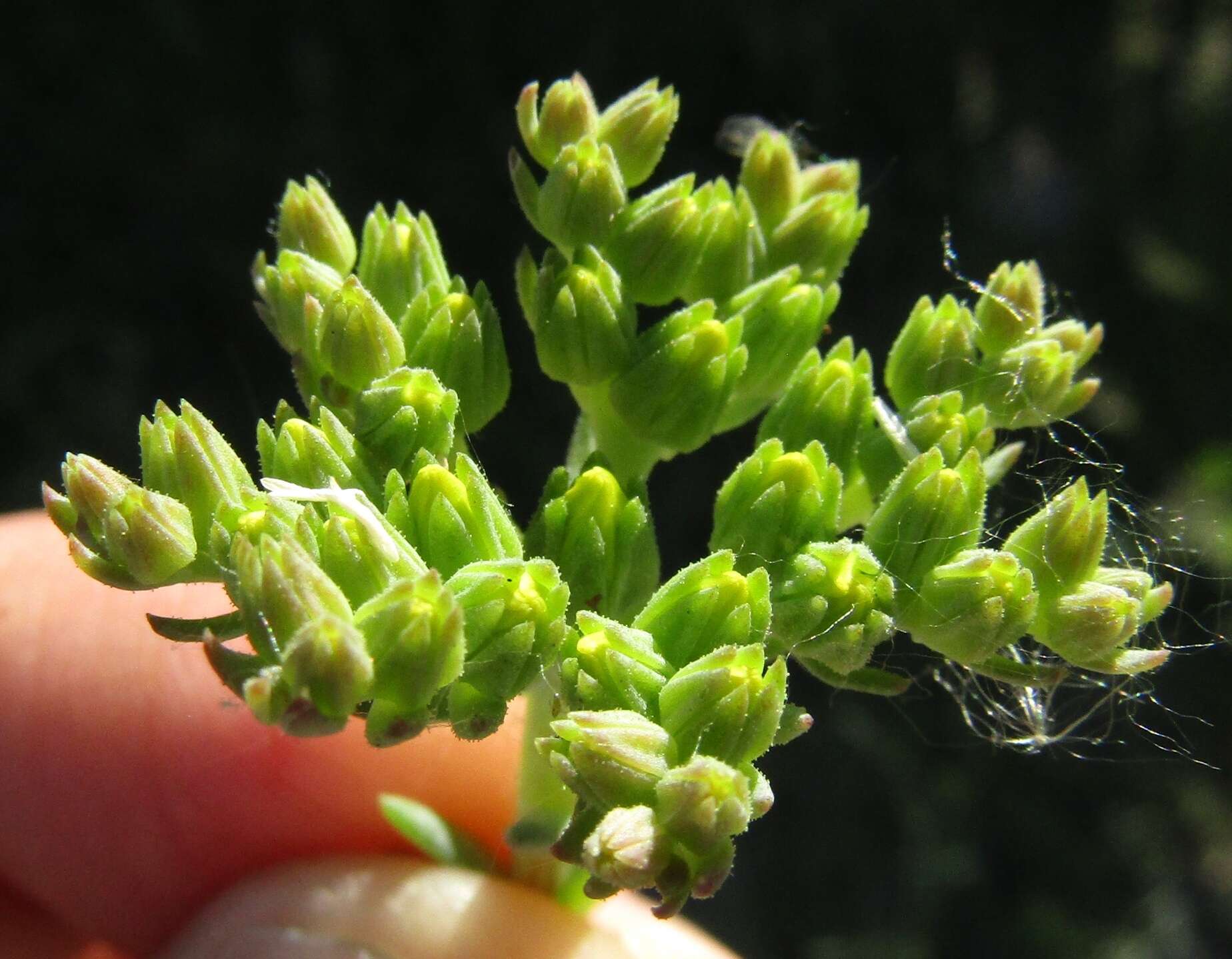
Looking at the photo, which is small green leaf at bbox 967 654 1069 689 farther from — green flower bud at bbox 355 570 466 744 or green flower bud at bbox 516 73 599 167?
green flower bud at bbox 516 73 599 167

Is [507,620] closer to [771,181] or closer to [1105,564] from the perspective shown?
[771,181]

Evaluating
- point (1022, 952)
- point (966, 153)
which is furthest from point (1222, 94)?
point (1022, 952)

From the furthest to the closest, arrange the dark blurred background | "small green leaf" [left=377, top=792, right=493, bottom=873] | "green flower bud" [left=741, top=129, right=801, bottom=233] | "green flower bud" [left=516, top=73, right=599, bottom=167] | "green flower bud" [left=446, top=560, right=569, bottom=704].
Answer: the dark blurred background, "small green leaf" [left=377, top=792, right=493, bottom=873], "green flower bud" [left=741, top=129, right=801, bottom=233], "green flower bud" [left=516, top=73, right=599, bottom=167], "green flower bud" [left=446, top=560, right=569, bottom=704]

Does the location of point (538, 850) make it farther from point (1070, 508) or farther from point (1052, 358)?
point (1052, 358)

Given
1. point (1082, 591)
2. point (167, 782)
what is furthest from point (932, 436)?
point (167, 782)

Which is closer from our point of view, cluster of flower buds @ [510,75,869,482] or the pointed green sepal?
cluster of flower buds @ [510,75,869,482]

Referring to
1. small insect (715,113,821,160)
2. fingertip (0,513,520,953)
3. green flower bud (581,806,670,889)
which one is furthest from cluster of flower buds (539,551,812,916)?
fingertip (0,513,520,953)

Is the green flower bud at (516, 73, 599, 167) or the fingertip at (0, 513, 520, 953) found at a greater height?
the green flower bud at (516, 73, 599, 167)

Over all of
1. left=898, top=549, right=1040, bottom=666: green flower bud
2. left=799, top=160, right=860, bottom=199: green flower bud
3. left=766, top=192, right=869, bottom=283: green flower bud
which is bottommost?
left=898, top=549, right=1040, bottom=666: green flower bud
